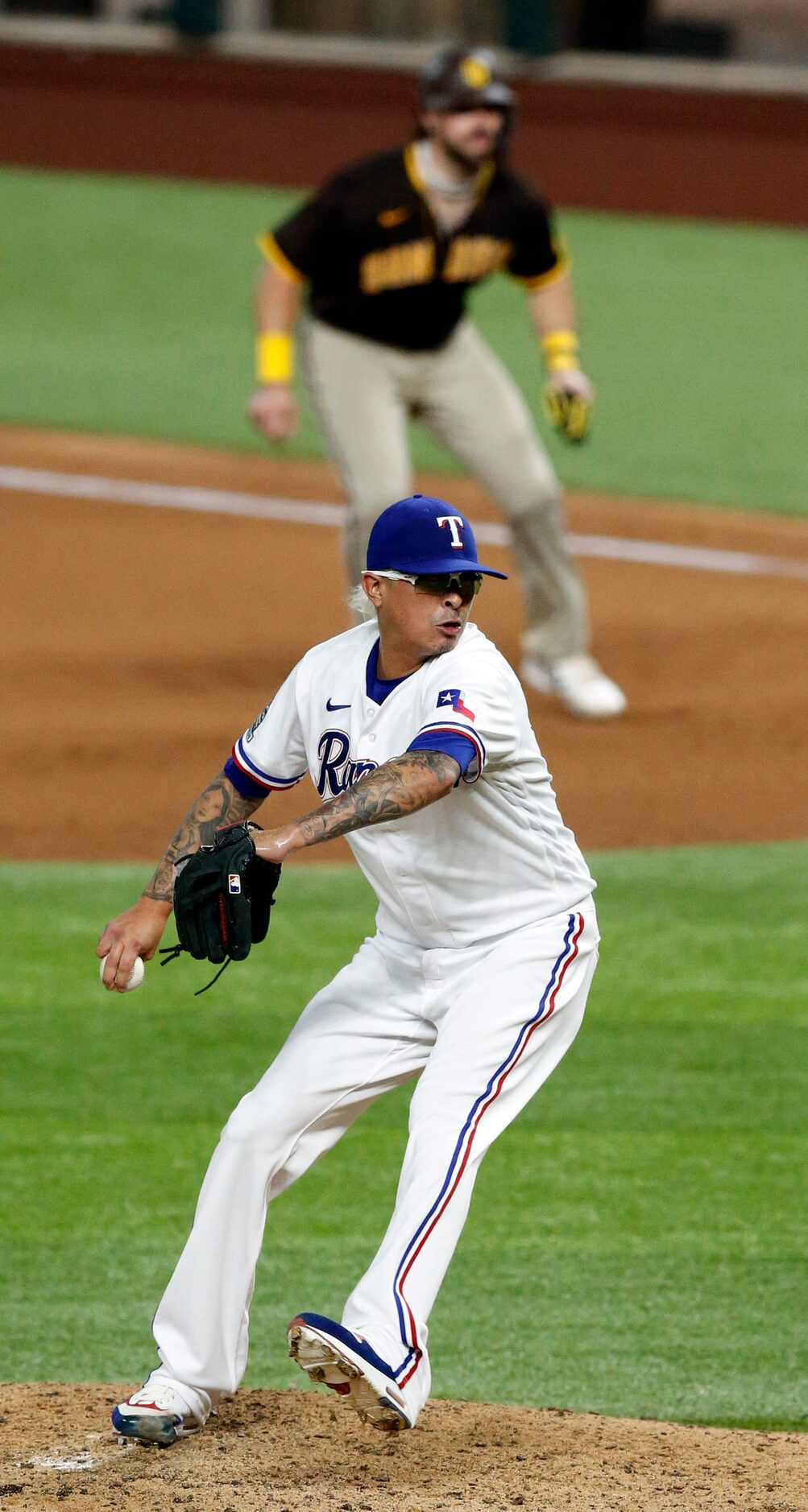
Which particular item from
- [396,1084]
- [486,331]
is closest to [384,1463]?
[396,1084]

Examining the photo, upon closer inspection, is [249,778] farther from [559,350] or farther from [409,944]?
[559,350]

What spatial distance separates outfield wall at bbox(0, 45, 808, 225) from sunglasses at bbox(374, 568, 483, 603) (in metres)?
17.7

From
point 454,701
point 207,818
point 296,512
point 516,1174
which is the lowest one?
point 296,512

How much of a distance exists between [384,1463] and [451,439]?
5.72 meters

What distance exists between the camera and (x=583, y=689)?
9.38m

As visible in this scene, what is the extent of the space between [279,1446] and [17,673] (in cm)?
634

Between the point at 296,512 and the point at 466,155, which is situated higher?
the point at 466,155

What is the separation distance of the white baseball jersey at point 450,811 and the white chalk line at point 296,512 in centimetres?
793

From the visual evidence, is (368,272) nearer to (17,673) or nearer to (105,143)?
(17,673)

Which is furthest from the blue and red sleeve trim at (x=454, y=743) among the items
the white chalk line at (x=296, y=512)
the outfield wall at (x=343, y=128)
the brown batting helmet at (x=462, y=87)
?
the outfield wall at (x=343, y=128)

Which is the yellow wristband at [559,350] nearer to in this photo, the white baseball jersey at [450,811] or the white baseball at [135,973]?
the white baseball jersey at [450,811]

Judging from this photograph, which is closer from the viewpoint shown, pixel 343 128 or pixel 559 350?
pixel 559 350

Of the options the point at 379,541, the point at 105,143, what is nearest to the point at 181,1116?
the point at 379,541

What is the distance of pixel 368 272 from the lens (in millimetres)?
8633
